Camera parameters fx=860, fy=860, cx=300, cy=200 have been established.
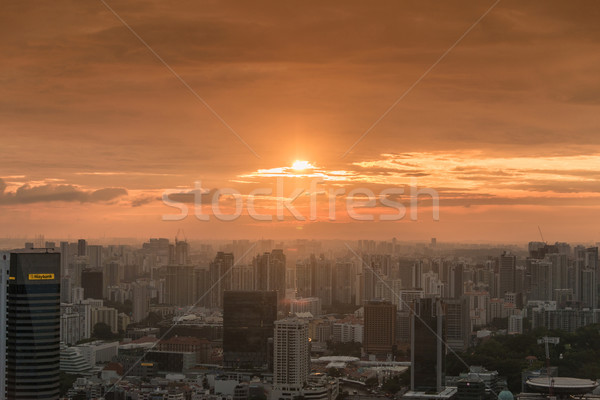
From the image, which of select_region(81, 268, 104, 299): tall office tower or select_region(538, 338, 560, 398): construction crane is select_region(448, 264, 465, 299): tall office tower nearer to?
select_region(538, 338, 560, 398): construction crane

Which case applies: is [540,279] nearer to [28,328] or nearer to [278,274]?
[278,274]

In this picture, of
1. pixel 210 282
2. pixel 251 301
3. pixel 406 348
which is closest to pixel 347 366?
pixel 406 348

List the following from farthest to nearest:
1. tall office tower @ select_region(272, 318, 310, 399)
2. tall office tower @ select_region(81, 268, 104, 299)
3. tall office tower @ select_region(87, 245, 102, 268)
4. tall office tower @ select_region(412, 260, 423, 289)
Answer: tall office tower @ select_region(81, 268, 104, 299) → tall office tower @ select_region(412, 260, 423, 289) → tall office tower @ select_region(87, 245, 102, 268) → tall office tower @ select_region(272, 318, 310, 399)

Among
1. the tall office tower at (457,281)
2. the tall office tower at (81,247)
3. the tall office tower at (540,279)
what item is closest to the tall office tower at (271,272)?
the tall office tower at (81,247)

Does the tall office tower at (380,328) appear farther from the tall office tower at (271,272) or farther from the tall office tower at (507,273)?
the tall office tower at (507,273)

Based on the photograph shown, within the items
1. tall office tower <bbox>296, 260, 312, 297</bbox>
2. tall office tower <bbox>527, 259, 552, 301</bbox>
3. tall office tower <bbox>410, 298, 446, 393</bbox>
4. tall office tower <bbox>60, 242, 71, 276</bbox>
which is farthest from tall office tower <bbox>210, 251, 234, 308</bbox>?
tall office tower <bbox>527, 259, 552, 301</bbox>

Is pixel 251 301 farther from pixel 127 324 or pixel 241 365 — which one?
pixel 127 324

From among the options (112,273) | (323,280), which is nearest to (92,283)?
(112,273)
